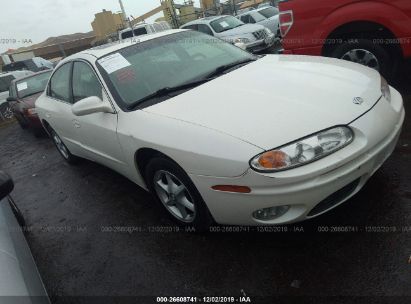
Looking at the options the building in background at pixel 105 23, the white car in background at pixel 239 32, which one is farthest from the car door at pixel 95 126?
the building in background at pixel 105 23

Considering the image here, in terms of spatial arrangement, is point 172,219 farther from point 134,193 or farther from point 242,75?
point 242,75

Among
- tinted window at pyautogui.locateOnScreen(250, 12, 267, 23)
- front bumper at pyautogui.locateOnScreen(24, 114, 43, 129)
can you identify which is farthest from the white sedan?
tinted window at pyautogui.locateOnScreen(250, 12, 267, 23)

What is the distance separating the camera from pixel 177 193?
8.91ft

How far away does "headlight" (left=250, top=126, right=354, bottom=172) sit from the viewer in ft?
6.88

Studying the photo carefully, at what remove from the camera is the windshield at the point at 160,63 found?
10.1ft

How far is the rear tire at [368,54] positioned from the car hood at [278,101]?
1.53m

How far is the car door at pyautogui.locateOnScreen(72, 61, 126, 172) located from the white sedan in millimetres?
17

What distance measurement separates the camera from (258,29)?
35.1 feet

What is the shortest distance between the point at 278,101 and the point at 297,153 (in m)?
0.51

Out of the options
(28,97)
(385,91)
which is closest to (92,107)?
(385,91)

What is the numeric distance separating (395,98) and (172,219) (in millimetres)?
2073

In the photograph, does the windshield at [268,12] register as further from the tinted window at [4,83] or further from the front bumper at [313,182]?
the front bumper at [313,182]

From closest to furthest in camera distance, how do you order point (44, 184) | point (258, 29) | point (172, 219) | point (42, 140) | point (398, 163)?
point (172, 219), point (398, 163), point (44, 184), point (42, 140), point (258, 29)

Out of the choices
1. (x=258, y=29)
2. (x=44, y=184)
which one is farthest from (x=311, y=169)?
(x=258, y=29)
